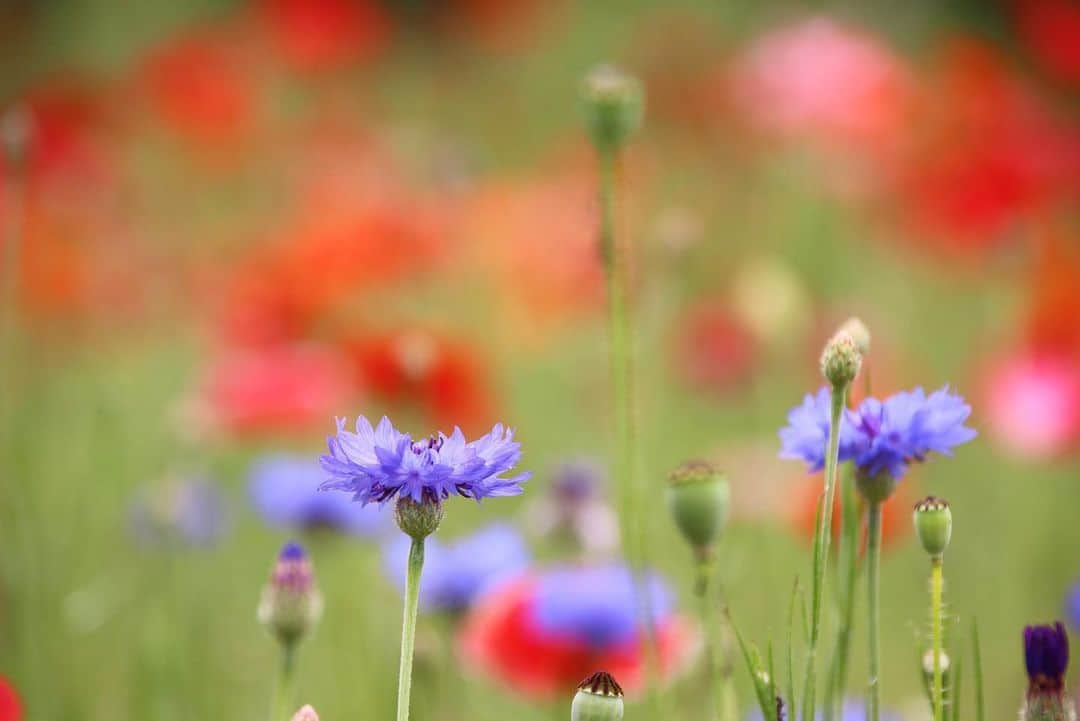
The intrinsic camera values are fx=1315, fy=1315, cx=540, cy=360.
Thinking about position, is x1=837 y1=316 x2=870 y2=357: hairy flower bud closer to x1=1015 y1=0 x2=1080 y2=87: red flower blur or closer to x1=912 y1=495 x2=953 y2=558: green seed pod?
x1=912 y1=495 x2=953 y2=558: green seed pod

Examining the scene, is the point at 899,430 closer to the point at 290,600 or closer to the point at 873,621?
the point at 873,621

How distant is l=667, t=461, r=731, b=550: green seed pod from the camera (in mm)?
484

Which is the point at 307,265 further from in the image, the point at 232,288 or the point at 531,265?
the point at 531,265

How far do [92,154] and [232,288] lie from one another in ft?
1.57

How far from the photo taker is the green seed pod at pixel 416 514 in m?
0.43

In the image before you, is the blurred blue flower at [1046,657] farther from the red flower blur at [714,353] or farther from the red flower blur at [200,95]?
the red flower blur at [200,95]

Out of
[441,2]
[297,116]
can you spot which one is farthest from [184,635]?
[441,2]

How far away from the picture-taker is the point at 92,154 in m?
1.80

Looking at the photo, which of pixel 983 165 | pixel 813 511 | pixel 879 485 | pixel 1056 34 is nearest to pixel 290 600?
pixel 879 485

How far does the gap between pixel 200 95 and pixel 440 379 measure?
941 millimetres

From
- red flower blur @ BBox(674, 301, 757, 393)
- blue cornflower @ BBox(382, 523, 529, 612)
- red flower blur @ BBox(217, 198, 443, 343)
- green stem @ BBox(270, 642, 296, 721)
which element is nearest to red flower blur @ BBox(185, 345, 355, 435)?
red flower blur @ BBox(217, 198, 443, 343)

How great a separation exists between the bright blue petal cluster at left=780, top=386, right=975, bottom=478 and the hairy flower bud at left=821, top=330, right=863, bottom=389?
0.04 meters

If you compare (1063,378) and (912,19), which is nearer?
(1063,378)

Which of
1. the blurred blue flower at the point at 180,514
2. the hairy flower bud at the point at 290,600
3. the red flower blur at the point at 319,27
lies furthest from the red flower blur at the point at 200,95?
the hairy flower bud at the point at 290,600
